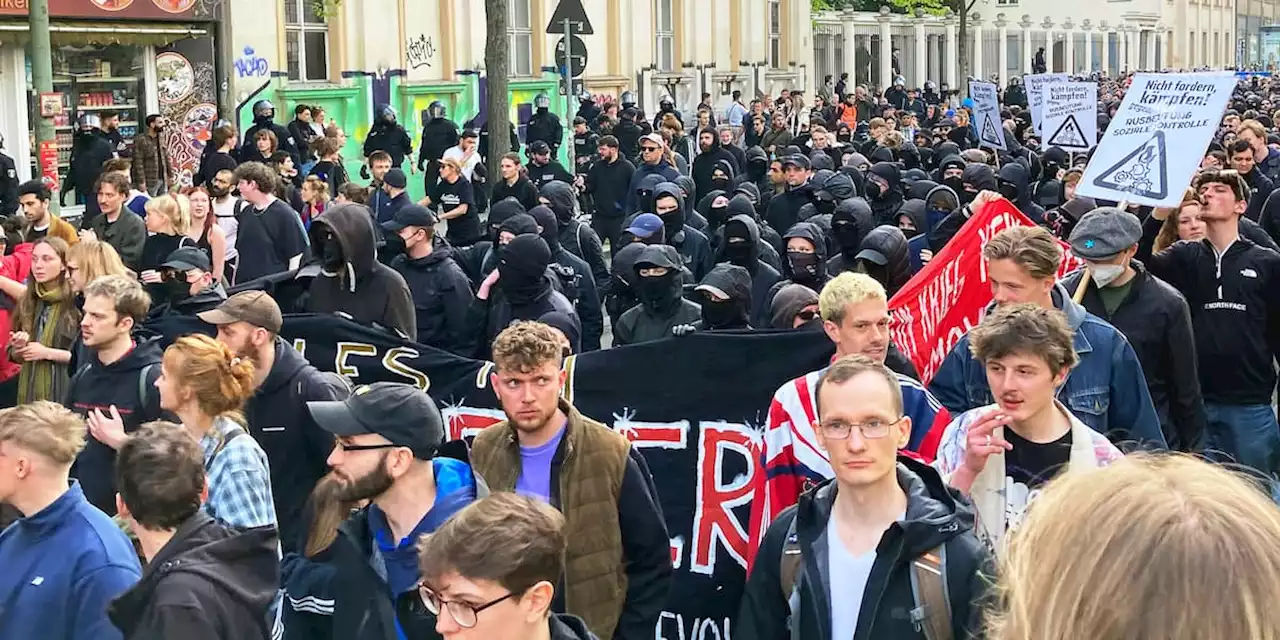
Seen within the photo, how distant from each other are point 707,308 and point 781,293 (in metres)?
0.51

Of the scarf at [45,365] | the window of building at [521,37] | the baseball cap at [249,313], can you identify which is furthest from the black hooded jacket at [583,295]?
the window of building at [521,37]

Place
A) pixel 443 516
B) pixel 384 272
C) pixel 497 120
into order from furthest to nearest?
pixel 497 120, pixel 384 272, pixel 443 516

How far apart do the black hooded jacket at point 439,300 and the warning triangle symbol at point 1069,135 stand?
801 cm

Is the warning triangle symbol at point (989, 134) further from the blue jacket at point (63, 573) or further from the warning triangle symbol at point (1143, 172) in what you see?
the blue jacket at point (63, 573)

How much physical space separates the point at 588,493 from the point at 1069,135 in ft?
37.6

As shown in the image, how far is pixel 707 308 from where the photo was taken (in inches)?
292

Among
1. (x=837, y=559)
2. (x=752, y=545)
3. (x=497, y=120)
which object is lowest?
(x=752, y=545)

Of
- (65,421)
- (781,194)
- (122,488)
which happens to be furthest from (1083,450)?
(781,194)

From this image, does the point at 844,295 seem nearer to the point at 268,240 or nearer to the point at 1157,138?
the point at 1157,138

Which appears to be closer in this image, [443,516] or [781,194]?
[443,516]

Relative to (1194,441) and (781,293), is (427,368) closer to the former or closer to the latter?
(781,293)

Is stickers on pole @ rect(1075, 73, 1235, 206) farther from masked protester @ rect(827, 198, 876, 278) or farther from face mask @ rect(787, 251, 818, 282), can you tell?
masked protester @ rect(827, 198, 876, 278)

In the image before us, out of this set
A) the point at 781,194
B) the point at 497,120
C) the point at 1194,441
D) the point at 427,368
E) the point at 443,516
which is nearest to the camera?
the point at 443,516

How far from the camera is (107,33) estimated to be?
2238cm
